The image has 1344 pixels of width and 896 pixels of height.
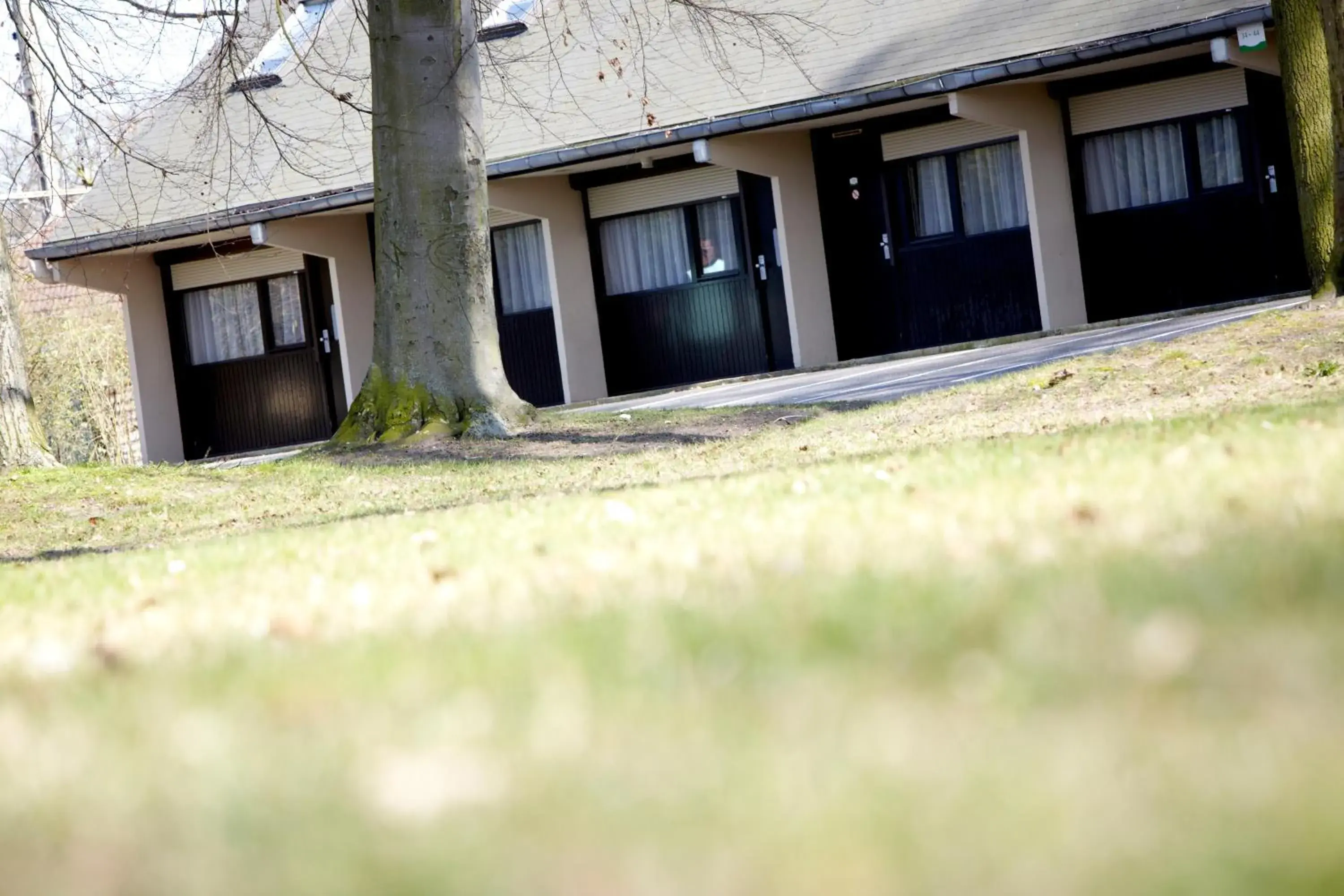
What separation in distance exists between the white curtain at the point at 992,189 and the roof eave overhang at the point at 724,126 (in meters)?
2.08

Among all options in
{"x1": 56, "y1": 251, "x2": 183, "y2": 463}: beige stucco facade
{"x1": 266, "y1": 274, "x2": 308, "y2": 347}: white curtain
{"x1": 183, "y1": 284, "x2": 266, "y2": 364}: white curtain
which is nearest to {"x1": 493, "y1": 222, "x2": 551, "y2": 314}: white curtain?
{"x1": 266, "y1": 274, "x2": 308, "y2": 347}: white curtain

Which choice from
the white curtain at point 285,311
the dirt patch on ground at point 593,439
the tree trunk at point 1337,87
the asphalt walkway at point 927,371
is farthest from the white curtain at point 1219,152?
the white curtain at point 285,311

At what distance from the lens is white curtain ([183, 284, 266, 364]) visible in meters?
25.9

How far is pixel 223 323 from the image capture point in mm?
26078

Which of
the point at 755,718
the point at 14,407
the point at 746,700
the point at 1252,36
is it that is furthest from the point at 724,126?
the point at 755,718

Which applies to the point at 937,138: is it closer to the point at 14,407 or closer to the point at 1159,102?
the point at 1159,102

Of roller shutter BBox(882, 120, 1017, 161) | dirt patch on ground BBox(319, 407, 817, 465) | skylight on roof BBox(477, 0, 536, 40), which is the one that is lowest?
dirt patch on ground BBox(319, 407, 817, 465)

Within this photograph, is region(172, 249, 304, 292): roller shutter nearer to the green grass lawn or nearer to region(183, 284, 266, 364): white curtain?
region(183, 284, 266, 364): white curtain

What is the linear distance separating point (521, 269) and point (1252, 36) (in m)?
10.9

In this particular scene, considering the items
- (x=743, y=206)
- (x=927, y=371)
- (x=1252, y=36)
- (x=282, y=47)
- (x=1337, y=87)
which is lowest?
(x=927, y=371)

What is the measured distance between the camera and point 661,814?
1.96 metres

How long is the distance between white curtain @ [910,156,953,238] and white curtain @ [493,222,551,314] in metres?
5.48

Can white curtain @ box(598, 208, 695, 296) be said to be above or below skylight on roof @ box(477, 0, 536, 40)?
below

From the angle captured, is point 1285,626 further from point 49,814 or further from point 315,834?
point 49,814
